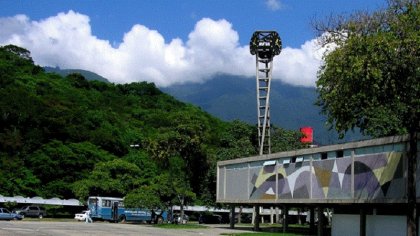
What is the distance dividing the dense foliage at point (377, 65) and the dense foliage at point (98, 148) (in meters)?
31.1

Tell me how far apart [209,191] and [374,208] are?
38.8m

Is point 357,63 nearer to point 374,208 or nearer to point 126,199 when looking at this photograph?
point 374,208

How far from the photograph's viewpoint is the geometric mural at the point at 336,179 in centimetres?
3169

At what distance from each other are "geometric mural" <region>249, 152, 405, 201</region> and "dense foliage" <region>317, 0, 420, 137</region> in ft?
11.8

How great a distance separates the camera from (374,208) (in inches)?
1368

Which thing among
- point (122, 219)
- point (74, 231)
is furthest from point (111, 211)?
point (74, 231)

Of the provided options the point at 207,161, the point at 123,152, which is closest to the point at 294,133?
the point at 207,161

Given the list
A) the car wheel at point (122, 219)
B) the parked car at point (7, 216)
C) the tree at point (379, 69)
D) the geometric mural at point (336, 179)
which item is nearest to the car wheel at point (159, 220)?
the car wheel at point (122, 219)

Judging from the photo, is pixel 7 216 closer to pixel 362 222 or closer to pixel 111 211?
pixel 111 211

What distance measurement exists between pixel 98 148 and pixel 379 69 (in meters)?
60.3

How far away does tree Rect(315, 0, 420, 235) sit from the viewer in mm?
23766

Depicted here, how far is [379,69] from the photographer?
23.9 meters

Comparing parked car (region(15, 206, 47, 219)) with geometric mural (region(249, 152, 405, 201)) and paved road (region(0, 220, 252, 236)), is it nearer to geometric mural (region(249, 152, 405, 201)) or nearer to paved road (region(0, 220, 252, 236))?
paved road (region(0, 220, 252, 236))

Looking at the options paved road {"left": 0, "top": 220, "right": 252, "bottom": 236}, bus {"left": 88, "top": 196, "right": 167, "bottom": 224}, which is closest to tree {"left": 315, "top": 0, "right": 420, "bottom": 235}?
paved road {"left": 0, "top": 220, "right": 252, "bottom": 236}
